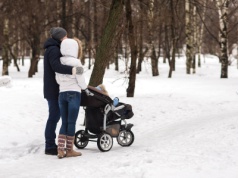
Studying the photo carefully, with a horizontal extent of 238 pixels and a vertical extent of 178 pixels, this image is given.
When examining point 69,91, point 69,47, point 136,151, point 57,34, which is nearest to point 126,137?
point 136,151

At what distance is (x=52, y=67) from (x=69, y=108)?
2.22ft

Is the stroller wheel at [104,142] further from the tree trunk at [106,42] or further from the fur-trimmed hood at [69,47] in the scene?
the tree trunk at [106,42]

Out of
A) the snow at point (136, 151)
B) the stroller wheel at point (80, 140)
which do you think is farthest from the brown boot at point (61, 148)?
the stroller wheel at point (80, 140)

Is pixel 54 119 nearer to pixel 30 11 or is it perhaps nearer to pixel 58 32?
pixel 58 32

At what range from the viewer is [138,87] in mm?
18469

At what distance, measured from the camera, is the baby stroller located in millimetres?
6684

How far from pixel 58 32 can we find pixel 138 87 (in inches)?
481

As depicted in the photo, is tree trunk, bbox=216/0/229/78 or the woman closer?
the woman

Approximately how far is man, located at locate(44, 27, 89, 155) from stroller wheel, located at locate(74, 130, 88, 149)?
0.45 m

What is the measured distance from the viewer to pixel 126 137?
7.32 m

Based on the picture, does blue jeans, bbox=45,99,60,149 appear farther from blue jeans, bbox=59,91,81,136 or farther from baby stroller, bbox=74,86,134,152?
baby stroller, bbox=74,86,134,152

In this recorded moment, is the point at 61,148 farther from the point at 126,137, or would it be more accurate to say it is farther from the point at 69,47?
the point at 69,47

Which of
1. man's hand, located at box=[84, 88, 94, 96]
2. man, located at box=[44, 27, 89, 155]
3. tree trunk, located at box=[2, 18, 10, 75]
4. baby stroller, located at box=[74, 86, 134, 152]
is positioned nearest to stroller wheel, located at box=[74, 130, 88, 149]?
baby stroller, located at box=[74, 86, 134, 152]

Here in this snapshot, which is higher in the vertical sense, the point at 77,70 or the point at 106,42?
the point at 106,42
